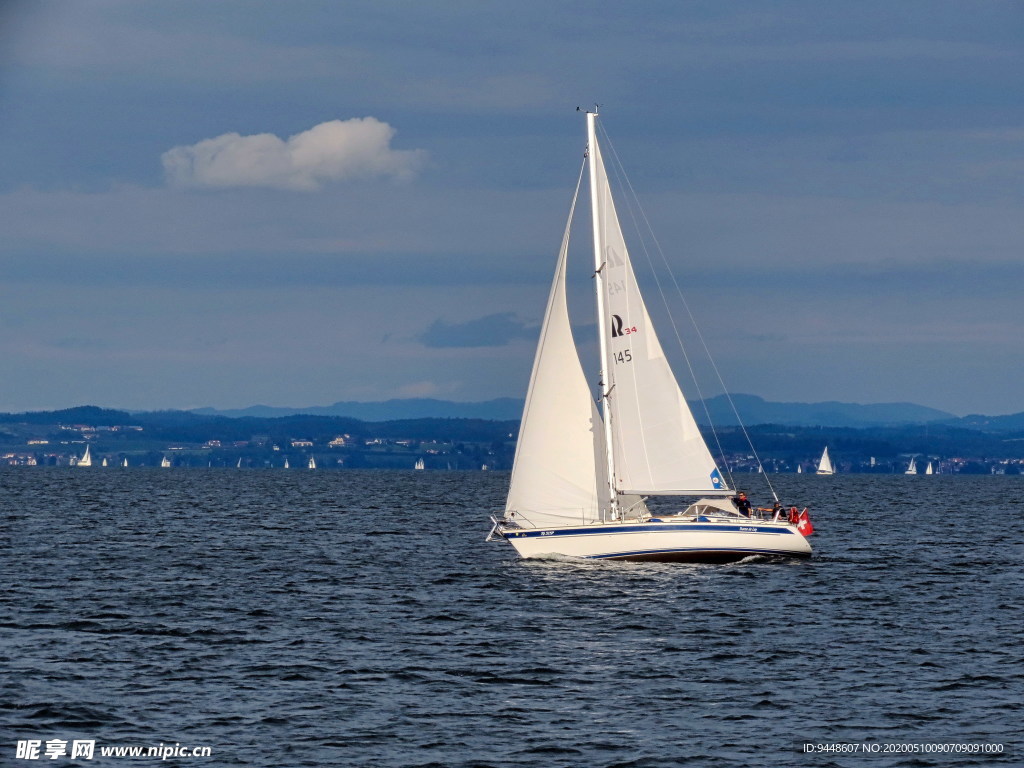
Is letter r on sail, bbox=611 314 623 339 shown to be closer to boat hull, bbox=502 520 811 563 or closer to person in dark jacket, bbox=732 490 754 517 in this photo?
boat hull, bbox=502 520 811 563

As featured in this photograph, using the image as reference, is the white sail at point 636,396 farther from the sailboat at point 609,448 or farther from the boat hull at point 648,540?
the boat hull at point 648,540

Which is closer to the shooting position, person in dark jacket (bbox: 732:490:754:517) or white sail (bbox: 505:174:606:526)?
white sail (bbox: 505:174:606:526)

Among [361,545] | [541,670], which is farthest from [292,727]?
[361,545]

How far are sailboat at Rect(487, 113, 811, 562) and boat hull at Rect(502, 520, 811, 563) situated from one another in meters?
0.03

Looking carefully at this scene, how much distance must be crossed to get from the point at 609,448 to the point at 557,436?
1857 millimetres

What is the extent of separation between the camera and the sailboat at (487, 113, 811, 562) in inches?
1784

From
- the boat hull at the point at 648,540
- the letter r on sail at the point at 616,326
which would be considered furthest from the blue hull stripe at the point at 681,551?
the letter r on sail at the point at 616,326

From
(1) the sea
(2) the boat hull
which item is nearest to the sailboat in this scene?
(2) the boat hull

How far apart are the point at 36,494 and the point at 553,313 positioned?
9349 centimetres

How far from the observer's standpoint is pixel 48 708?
25.4 meters

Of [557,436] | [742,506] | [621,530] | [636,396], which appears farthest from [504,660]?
[742,506]

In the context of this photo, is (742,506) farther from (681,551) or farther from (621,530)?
(621,530)

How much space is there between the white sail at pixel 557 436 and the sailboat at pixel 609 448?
0.03 m

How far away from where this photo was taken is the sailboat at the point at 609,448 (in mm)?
45312
